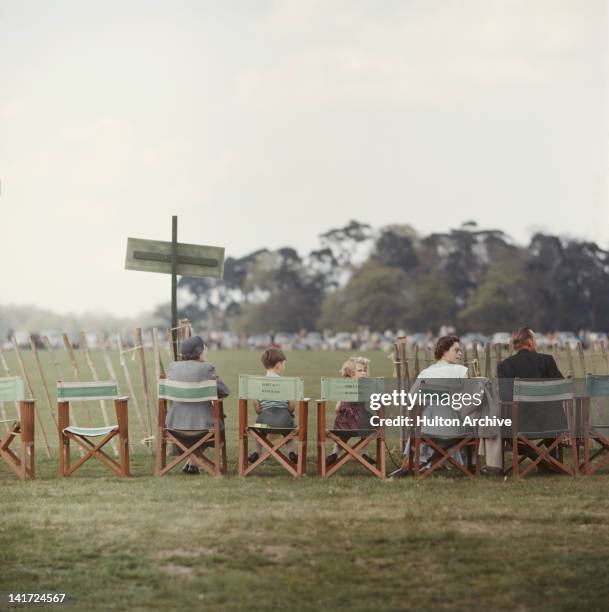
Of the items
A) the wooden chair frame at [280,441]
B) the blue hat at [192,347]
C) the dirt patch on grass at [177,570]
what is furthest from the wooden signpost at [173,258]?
the dirt patch on grass at [177,570]

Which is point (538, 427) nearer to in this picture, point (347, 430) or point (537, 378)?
point (537, 378)

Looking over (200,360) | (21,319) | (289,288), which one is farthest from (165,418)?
(289,288)

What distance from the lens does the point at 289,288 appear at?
4097cm

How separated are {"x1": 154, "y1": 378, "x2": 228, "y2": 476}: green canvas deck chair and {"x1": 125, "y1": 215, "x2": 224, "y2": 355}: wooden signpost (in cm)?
79

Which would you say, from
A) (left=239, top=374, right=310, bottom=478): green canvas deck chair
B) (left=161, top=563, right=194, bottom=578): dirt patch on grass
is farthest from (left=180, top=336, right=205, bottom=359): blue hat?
(left=161, top=563, right=194, bottom=578): dirt patch on grass

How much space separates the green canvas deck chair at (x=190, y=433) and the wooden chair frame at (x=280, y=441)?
0.43 ft

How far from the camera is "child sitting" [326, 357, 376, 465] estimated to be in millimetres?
6453

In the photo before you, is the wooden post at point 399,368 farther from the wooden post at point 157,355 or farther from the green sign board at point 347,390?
the wooden post at point 157,355

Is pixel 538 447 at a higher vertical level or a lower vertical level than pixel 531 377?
lower

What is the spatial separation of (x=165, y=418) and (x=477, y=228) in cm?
3039

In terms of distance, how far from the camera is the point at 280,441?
634 cm

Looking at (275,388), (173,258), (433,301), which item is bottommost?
(275,388)

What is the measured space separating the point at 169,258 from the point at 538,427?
2.52m

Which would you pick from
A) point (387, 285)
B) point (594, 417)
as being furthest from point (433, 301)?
point (594, 417)
